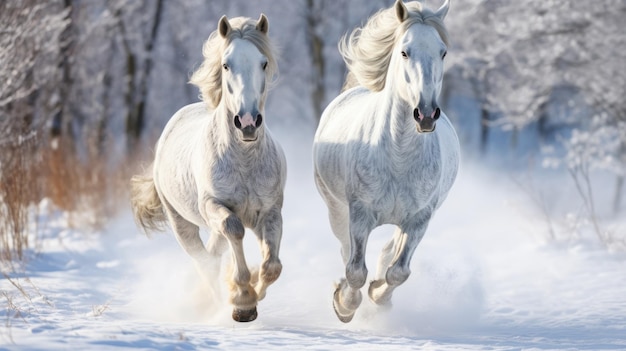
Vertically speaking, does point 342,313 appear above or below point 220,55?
below

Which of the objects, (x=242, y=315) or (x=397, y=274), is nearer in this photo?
(x=242, y=315)

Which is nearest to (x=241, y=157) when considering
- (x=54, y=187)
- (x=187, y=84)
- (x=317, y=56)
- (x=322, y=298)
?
(x=322, y=298)

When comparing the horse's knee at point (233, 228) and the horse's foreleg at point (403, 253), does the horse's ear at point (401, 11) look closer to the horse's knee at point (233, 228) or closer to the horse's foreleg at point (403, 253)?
the horse's foreleg at point (403, 253)

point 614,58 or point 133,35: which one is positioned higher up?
point 133,35

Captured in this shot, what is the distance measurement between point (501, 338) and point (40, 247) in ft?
17.6

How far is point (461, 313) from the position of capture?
6.32 meters

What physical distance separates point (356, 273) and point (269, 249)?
0.65m

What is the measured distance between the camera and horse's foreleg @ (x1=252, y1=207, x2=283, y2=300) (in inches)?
203

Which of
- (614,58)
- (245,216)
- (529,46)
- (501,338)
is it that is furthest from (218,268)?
(529,46)

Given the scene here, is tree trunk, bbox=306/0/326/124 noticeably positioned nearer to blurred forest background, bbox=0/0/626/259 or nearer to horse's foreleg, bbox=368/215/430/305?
blurred forest background, bbox=0/0/626/259

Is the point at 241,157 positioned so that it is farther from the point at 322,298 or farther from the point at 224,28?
the point at 322,298

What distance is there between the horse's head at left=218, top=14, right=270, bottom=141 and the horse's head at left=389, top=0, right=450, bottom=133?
0.87 m

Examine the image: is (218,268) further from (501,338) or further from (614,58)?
(614,58)

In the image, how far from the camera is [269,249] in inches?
204
